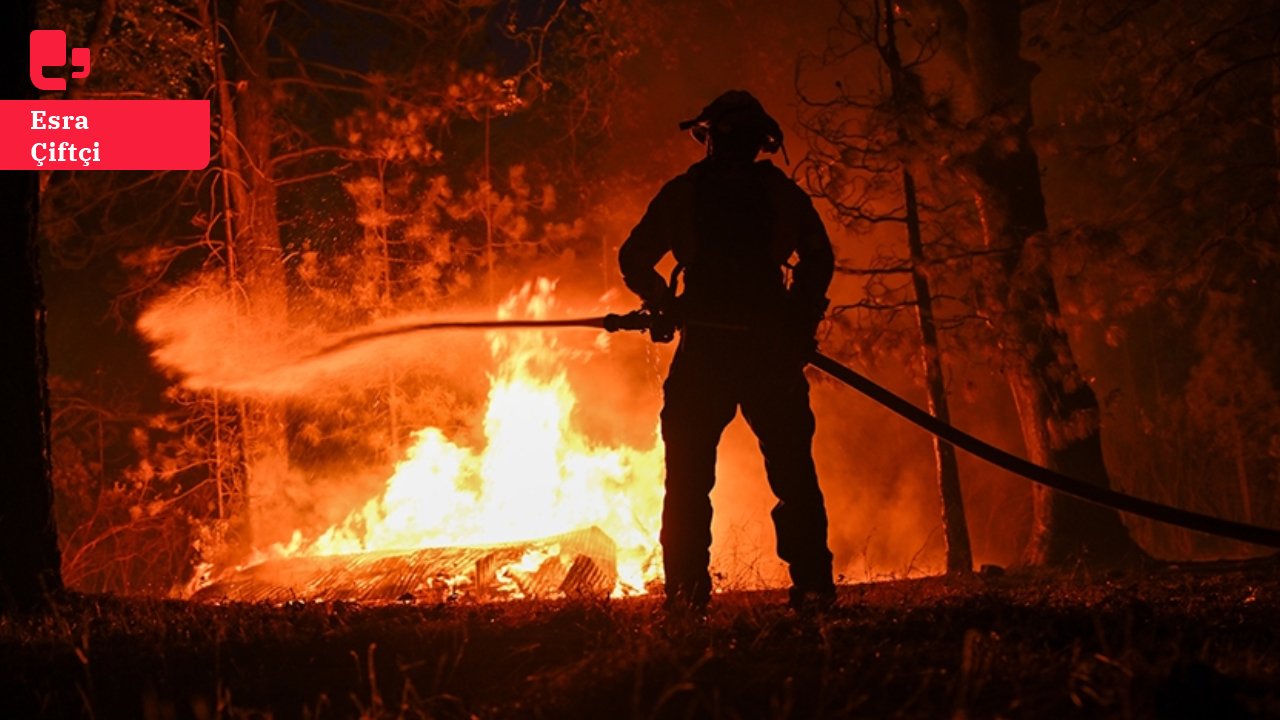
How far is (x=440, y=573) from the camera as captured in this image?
368 inches

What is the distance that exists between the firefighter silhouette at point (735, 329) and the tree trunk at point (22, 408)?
357 centimetres

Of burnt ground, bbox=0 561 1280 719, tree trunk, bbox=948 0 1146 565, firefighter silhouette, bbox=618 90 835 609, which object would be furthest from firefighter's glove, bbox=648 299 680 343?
tree trunk, bbox=948 0 1146 565

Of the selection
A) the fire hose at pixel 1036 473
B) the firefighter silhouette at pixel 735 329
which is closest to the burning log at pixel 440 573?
the fire hose at pixel 1036 473

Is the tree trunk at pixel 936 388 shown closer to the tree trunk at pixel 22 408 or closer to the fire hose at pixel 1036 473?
the fire hose at pixel 1036 473

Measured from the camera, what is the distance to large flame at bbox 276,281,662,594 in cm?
1245

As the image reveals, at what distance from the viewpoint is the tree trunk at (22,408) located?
21.1 feet

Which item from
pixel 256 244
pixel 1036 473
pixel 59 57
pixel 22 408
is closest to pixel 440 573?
pixel 22 408

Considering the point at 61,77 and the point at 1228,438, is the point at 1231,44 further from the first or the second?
the point at 61,77

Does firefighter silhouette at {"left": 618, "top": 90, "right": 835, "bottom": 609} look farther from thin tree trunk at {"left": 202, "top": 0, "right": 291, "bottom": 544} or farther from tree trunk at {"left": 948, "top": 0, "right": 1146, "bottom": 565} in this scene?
thin tree trunk at {"left": 202, "top": 0, "right": 291, "bottom": 544}

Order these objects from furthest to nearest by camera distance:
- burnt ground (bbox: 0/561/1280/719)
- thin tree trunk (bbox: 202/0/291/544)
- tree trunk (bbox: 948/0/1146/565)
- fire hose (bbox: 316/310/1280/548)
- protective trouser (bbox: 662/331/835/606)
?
thin tree trunk (bbox: 202/0/291/544) → tree trunk (bbox: 948/0/1146/565) → protective trouser (bbox: 662/331/835/606) → fire hose (bbox: 316/310/1280/548) → burnt ground (bbox: 0/561/1280/719)

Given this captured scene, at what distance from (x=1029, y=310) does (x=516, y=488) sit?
595cm

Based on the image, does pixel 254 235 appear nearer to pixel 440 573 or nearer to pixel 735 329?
pixel 440 573

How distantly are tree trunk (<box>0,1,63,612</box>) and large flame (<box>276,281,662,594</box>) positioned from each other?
5408 millimetres

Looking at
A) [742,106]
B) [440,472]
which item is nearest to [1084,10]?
[742,106]
